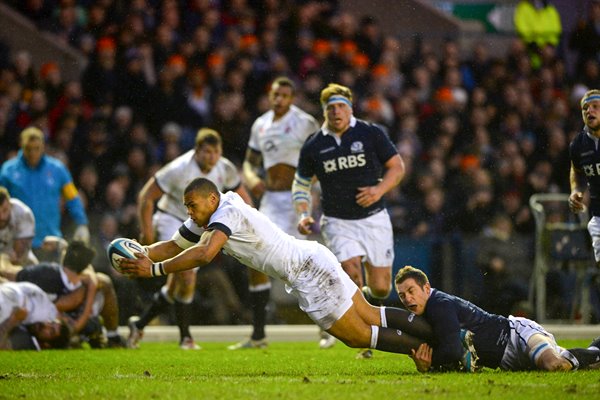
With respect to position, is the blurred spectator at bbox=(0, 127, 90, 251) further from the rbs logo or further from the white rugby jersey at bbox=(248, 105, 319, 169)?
the rbs logo

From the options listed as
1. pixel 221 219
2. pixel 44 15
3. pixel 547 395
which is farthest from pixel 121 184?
pixel 547 395

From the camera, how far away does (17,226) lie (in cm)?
1312

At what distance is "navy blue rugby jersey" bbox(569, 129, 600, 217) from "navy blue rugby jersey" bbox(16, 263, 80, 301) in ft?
18.0

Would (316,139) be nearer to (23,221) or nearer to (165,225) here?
(165,225)

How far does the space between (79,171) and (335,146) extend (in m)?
6.15

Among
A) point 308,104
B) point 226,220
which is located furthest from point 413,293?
point 308,104

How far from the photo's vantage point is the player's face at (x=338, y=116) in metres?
11.2

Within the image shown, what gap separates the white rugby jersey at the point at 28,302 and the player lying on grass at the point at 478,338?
15.6ft

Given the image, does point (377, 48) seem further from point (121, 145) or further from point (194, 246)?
point (194, 246)

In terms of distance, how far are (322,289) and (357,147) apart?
245 centimetres

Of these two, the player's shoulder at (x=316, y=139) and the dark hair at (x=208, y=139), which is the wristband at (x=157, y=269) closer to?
the player's shoulder at (x=316, y=139)

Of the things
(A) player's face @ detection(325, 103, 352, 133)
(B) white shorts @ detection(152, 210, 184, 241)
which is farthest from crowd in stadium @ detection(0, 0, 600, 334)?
(A) player's face @ detection(325, 103, 352, 133)

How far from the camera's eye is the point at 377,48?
67.8 ft

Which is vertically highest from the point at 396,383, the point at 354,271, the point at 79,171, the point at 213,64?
the point at 213,64
